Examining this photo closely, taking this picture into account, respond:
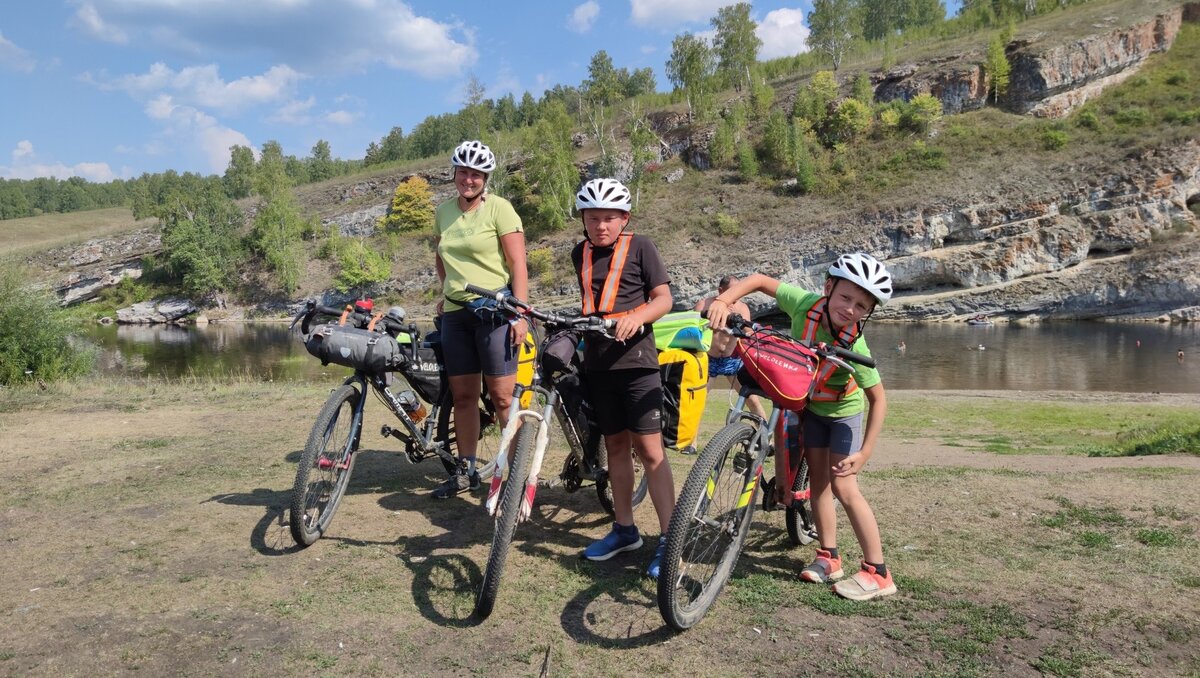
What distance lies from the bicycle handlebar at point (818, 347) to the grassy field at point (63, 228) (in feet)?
319

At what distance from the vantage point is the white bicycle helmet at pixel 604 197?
3.97 meters


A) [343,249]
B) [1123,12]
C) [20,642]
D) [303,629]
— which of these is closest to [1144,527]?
[303,629]

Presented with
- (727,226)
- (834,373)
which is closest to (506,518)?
(834,373)

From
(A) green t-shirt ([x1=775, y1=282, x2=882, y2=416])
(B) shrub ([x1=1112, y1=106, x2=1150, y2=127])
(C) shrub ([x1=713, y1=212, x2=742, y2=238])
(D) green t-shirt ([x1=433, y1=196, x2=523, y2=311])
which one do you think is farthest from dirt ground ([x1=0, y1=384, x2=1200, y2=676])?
(B) shrub ([x1=1112, y1=106, x2=1150, y2=127])

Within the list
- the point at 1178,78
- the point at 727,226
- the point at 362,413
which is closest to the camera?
the point at 362,413

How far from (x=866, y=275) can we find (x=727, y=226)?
5614 cm

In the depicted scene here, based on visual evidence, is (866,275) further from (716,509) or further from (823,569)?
(823,569)

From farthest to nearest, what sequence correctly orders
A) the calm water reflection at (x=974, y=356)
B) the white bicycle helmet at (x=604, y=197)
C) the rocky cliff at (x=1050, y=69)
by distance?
1. the rocky cliff at (x=1050, y=69)
2. the calm water reflection at (x=974, y=356)
3. the white bicycle helmet at (x=604, y=197)

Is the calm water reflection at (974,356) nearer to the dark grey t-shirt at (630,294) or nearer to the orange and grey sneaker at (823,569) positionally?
the dark grey t-shirt at (630,294)

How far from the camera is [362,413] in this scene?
4871mm

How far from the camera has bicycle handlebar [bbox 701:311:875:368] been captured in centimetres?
363

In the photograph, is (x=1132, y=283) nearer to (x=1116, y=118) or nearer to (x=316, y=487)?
(x=1116, y=118)

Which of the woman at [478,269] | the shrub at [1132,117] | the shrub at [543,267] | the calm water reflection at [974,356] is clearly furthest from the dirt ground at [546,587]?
the shrub at [1132,117]

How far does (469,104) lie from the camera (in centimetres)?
7969
